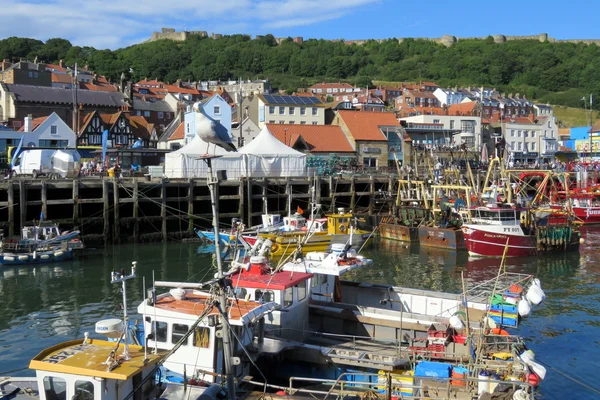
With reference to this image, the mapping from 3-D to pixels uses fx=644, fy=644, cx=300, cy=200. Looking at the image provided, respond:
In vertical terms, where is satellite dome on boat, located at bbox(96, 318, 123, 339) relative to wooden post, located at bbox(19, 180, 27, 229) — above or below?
below

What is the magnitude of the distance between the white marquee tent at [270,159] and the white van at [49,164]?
485 inches

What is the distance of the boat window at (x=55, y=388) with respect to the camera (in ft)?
33.8

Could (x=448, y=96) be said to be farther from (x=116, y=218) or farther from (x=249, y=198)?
(x=116, y=218)

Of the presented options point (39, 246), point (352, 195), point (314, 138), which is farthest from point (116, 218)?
point (314, 138)

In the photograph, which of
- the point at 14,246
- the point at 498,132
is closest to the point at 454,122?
the point at 498,132

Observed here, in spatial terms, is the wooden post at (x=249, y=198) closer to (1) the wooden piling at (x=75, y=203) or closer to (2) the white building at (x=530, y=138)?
(1) the wooden piling at (x=75, y=203)

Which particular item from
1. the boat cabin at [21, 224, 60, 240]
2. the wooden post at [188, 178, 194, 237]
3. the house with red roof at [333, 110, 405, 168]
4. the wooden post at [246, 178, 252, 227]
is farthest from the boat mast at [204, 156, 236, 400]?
the house with red roof at [333, 110, 405, 168]

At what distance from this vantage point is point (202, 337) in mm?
13195

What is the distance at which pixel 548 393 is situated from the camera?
1652 centimetres

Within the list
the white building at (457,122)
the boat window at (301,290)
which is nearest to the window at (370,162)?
the white building at (457,122)

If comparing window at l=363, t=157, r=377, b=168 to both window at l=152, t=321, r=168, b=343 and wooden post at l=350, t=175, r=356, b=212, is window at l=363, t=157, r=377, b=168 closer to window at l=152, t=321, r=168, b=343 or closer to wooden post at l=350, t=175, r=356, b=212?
wooden post at l=350, t=175, r=356, b=212

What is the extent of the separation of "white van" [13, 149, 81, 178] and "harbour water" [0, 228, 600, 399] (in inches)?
396

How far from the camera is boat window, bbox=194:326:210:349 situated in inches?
517

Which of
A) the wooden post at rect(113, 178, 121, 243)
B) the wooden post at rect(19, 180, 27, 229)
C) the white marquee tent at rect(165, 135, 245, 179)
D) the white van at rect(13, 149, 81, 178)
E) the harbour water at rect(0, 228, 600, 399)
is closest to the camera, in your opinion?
the harbour water at rect(0, 228, 600, 399)
